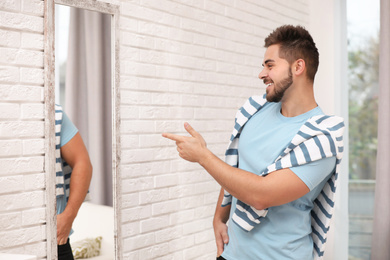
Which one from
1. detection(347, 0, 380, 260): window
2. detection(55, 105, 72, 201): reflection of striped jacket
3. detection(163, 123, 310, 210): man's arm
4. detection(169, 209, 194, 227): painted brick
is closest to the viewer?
detection(163, 123, 310, 210): man's arm

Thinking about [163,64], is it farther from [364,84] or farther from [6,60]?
[364,84]

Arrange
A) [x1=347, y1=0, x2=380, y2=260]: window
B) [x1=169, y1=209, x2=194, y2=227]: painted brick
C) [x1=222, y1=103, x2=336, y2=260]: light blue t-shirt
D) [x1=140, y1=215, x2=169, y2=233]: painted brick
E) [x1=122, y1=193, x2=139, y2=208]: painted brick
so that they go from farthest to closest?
[x1=347, y1=0, x2=380, y2=260]: window < [x1=169, y1=209, x2=194, y2=227]: painted brick < [x1=140, y1=215, x2=169, y2=233]: painted brick < [x1=122, y1=193, x2=139, y2=208]: painted brick < [x1=222, y1=103, x2=336, y2=260]: light blue t-shirt

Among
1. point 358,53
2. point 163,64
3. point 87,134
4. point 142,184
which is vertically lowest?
point 142,184

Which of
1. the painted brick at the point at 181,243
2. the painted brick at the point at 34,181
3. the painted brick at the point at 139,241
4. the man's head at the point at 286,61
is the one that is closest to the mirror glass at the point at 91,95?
the painted brick at the point at 139,241

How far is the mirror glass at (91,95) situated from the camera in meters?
1.74

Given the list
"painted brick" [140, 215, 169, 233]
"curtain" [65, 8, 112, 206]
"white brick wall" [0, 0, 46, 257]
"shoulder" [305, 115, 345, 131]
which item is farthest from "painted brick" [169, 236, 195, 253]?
"shoulder" [305, 115, 345, 131]

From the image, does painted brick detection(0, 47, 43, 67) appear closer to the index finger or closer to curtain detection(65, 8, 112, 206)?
curtain detection(65, 8, 112, 206)

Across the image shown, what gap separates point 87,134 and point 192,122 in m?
0.68

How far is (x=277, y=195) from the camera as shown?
1438mm

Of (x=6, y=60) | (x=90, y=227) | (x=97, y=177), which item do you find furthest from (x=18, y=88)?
(x=90, y=227)

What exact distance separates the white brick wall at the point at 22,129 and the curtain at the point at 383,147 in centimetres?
226

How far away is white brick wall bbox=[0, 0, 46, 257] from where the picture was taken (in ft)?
5.18

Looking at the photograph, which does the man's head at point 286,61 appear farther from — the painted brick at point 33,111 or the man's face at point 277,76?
the painted brick at point 33,111

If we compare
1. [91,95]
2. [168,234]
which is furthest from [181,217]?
[91,95]
